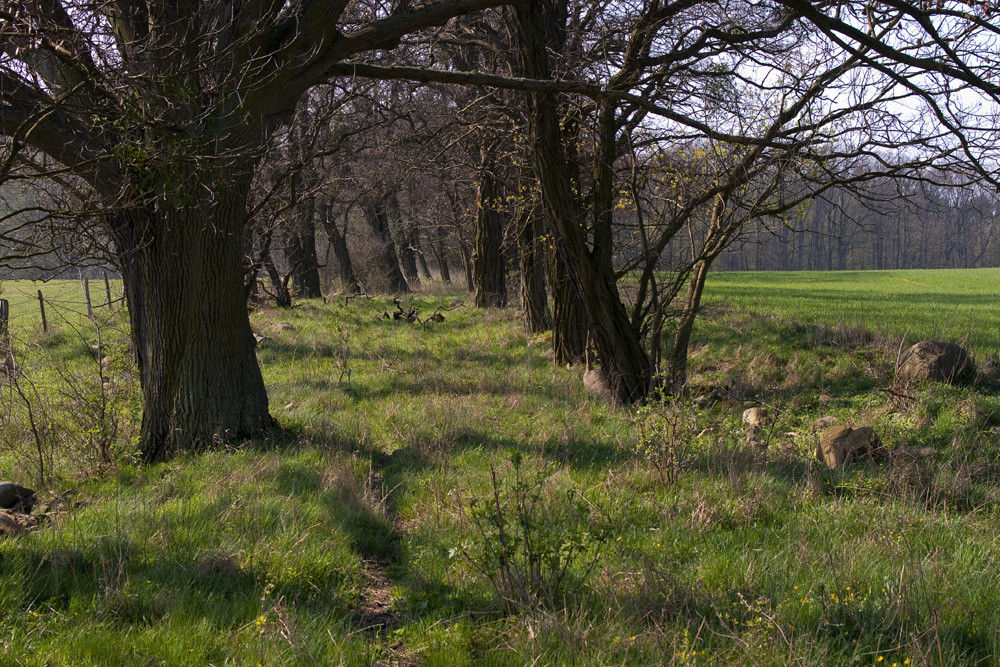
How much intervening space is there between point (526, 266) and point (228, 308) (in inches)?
325

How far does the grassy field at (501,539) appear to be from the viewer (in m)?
3.06

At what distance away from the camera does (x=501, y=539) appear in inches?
135

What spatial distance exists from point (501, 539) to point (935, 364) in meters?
8.00

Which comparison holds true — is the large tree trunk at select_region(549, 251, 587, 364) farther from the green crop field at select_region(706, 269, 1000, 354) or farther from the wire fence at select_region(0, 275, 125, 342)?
the wire fence at select_region(0, 275, 125, 342)

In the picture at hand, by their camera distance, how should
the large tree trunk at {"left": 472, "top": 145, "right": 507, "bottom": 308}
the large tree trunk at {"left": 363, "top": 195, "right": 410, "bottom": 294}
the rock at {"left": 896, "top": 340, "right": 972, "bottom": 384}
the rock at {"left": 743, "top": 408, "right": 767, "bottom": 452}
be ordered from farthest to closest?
the large tree trunk at {"left": 363, "top": 195, "right": 410, "bottom": 294}
the large tree trunk at {"left": 472, "top": 145, "right": 507, "bottom": 308}
the rock at {"left": 896, "top": 340, "right": 972, "bottom": 384}
the rock at {"left": 743, "top": 408, "right": 767, "bottom": 452}

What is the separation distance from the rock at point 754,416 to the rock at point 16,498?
6.81 meters

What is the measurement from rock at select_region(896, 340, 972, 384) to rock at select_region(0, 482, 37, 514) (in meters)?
9.31

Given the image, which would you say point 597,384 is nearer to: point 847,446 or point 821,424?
point 821,424

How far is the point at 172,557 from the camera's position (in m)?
3.88

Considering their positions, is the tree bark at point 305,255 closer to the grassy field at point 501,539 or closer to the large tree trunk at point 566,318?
the large tree trunk at point 566,318

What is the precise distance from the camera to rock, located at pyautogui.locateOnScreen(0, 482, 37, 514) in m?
4.88

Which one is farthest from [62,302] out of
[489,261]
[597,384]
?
[489,261]

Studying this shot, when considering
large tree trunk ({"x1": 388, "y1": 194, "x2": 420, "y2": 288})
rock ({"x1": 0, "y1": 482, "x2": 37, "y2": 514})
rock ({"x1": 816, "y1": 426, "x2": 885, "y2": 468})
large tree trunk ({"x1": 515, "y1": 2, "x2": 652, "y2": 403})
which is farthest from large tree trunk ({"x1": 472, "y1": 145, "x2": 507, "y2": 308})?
rock ({"x1": 0, "y1": 482, "x2": 37, "y2": 514})

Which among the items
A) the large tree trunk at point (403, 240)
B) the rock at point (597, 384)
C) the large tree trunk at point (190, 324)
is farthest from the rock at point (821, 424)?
the large tree trunk at point (403, 240)
